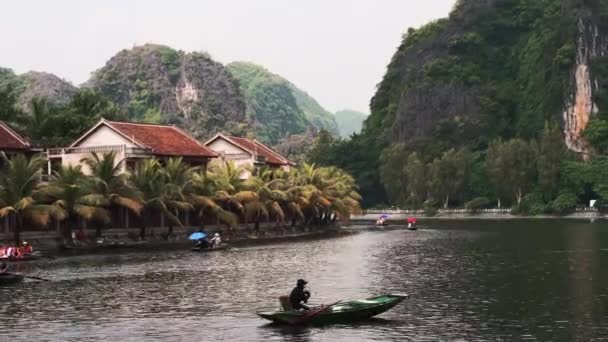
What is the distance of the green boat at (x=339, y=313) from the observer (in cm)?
3016

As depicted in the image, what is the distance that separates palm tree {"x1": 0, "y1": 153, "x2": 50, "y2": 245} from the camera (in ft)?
196

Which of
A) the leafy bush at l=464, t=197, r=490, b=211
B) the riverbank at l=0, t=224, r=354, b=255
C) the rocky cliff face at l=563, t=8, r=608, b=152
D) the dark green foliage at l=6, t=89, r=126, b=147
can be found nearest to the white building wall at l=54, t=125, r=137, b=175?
the dark green foliage at l=6, t=89, r=126, b=147

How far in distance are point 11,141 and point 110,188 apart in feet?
29.0

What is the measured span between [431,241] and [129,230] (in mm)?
26955

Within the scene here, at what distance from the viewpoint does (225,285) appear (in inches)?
1689

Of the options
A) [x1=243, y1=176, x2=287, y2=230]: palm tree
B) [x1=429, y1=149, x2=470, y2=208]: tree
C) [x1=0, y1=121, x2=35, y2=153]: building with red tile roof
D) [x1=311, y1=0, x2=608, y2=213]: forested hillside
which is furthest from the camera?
[x1=429, y1=149, x2=470, y2=208]: tree

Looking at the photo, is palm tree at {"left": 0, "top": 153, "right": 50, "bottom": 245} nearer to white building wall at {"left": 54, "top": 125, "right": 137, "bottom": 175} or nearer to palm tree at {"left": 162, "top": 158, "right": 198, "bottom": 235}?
palm tree at {"left": 162, "top": 158, "right": 198, "bottom": 235}

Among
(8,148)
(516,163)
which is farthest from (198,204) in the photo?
(516,163)

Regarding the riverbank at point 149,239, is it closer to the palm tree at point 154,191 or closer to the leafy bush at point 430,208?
the palm tree at point 154,191

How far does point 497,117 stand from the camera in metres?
171

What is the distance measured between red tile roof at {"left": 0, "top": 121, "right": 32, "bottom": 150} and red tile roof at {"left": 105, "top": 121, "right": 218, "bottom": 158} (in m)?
12.0

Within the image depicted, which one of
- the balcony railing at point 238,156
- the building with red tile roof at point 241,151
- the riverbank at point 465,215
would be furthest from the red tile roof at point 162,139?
the riverbank at point 465,215

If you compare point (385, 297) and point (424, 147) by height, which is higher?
point (424, 147)

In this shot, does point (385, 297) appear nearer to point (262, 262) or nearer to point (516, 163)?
point (262, 262)
